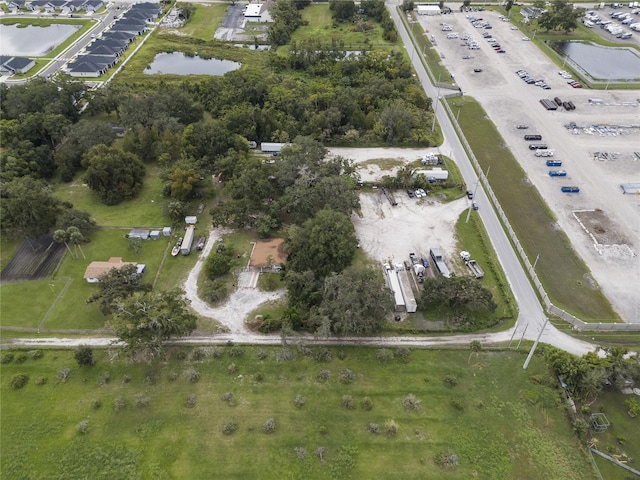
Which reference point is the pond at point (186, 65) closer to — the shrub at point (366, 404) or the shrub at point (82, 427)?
the shrub at point (82, 427)

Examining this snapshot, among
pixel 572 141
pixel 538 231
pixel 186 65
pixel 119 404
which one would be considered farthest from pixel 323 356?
pixel 186 65

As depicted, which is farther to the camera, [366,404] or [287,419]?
[366,404]

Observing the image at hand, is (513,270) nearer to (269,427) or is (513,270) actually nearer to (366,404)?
(366,404)

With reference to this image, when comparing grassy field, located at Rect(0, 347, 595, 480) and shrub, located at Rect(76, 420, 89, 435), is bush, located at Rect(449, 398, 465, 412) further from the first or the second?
shrub, located at Rect(76, 420, 89, 435)

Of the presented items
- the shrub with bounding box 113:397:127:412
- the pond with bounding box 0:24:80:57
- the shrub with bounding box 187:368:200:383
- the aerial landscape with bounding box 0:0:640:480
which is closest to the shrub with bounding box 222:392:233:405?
the aerial landscape with bounding box 0:0:640:480

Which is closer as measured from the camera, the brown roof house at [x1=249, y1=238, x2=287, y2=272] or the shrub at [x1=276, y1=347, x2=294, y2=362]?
the shrub at [x1=276, y1=347, x2=294, y2=362]

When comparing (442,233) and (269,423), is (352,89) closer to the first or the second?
(442,233)

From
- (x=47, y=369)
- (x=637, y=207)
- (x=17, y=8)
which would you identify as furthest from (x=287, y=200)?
(x=17, y=8)
